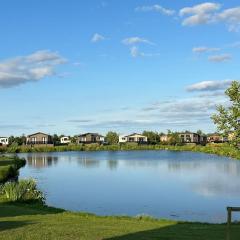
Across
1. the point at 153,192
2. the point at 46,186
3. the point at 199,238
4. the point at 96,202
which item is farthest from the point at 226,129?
the point at 46,186

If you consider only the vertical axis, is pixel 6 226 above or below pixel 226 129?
below

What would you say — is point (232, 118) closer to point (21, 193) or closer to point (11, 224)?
point (11, 224)

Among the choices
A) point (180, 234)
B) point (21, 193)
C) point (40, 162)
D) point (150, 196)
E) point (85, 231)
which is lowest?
point (150, 196)

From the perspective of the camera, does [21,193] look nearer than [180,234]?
No

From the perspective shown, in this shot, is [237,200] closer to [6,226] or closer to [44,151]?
[6,226]

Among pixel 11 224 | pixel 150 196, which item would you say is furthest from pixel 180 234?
pixel 150 196

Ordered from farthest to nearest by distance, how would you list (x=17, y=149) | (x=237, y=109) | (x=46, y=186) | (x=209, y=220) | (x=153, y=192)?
(x=17, y=149), (x=46, y=186), (x=153, y=192), (x=209, y=220), (x=237, y=109)

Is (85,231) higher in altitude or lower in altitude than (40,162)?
lower

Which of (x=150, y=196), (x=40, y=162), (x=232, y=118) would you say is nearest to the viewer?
(x=232, y=118)

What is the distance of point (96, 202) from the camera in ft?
123

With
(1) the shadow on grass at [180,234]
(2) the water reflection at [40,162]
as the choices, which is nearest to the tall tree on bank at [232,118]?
(1) the shadow on grass at [180,234]

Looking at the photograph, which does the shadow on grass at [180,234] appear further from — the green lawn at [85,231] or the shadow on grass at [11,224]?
the shadow on grass at [11,224]

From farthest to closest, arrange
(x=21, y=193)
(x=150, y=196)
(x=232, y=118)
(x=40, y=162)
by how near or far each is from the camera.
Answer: (x=40, y=162) → (x=150, y=196) → (x=21, y=193) → (x=232, y=118)

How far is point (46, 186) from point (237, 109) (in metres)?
37.1
